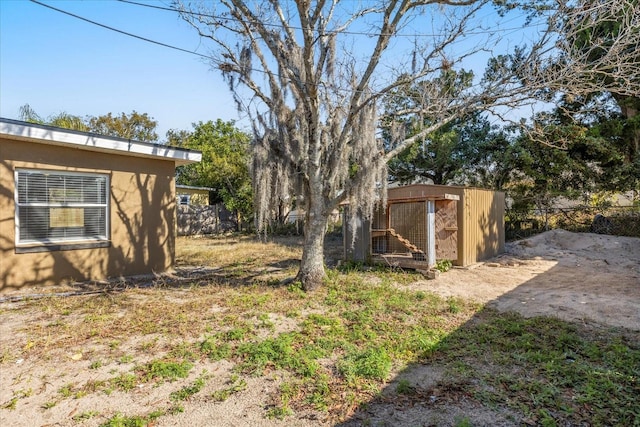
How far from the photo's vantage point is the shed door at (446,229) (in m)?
8.32

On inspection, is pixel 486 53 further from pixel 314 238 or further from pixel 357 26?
pixel 314 238

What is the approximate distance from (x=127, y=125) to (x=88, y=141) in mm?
20850

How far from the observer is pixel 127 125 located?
24500mm

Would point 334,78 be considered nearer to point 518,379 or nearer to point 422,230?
point 422,230

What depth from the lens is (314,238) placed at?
5.87m

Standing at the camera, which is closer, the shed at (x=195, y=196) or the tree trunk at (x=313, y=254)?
the tree trunk at (x=313, y=254)

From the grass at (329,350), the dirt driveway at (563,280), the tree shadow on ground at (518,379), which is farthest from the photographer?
the dirt driveway at (563,280)

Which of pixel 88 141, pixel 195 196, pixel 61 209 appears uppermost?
pixel 88 141

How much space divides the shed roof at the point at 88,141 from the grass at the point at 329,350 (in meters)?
2.61

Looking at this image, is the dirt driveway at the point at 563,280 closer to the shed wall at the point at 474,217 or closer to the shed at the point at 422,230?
the shed wall at the point at 474,217

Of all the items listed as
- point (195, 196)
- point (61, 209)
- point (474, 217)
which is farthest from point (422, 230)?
point (195, 196)

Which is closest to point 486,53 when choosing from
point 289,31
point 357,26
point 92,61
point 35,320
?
point 357,26

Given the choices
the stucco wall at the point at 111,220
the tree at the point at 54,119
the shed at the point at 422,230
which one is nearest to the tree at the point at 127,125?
the tree at the point at 54,119

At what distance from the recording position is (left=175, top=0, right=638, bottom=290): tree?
18.2ft
